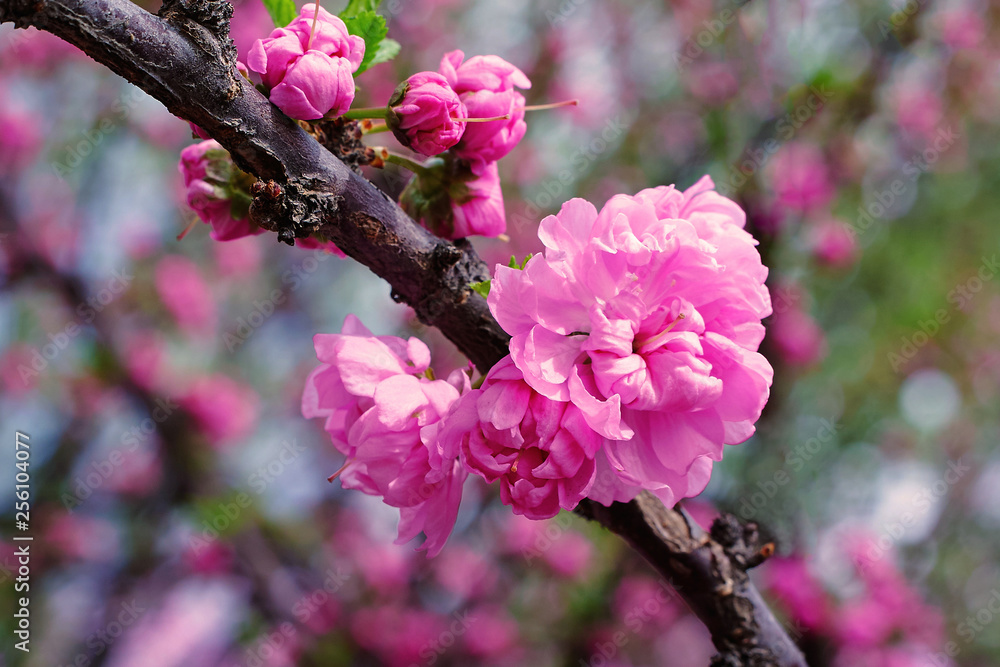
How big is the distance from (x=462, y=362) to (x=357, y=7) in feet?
8.46

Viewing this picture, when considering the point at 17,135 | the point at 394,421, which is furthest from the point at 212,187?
the point at 17,135

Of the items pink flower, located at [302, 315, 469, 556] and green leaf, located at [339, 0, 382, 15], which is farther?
green leaf, located at [339, 0, 382, 15]

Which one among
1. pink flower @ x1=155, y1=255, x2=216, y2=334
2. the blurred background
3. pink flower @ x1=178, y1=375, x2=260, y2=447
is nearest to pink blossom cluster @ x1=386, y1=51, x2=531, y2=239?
the blurred background

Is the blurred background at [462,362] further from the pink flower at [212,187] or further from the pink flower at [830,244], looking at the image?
the pink flower at [212,187]

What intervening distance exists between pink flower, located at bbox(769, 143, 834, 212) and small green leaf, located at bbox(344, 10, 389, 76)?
2.07 metres

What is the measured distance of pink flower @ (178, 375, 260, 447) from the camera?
316 centimetres

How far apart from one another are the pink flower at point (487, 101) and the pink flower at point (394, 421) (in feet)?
0.90

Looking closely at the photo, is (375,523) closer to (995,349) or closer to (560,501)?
(560,501)

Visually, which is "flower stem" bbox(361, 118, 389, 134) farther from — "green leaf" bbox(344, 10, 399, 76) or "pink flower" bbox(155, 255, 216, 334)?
"pink flower" bbox(155, 255, 216, 334)

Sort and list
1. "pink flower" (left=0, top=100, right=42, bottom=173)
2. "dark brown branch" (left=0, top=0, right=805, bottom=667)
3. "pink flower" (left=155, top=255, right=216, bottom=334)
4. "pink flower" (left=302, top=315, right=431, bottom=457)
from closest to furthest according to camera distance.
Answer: "dark brown branch" (left=0, top=0, right=805, bottom=667)
"pink flower" (left=302, top=315, right=431, bottom=457)
"pink flower" (left=0, top=100, right=42, bottom=173)
"pink flower" (left=155, top=255, right=216, bottom=334)

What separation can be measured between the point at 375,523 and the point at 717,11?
329 cm

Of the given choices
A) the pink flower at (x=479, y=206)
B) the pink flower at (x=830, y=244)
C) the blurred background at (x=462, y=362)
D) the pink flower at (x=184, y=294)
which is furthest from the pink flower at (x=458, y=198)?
the pink flower at (x=184, y=294)

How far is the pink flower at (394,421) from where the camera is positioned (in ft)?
2.14

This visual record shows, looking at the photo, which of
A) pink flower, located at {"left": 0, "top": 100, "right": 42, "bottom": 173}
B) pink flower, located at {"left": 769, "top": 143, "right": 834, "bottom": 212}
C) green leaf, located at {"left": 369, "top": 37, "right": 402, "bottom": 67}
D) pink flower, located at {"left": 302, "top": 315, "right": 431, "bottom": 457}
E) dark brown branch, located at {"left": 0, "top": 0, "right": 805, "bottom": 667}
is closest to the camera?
dark brown branch, located at {"left": 0, "top": 0, "right": 805, "bottom": 667}
